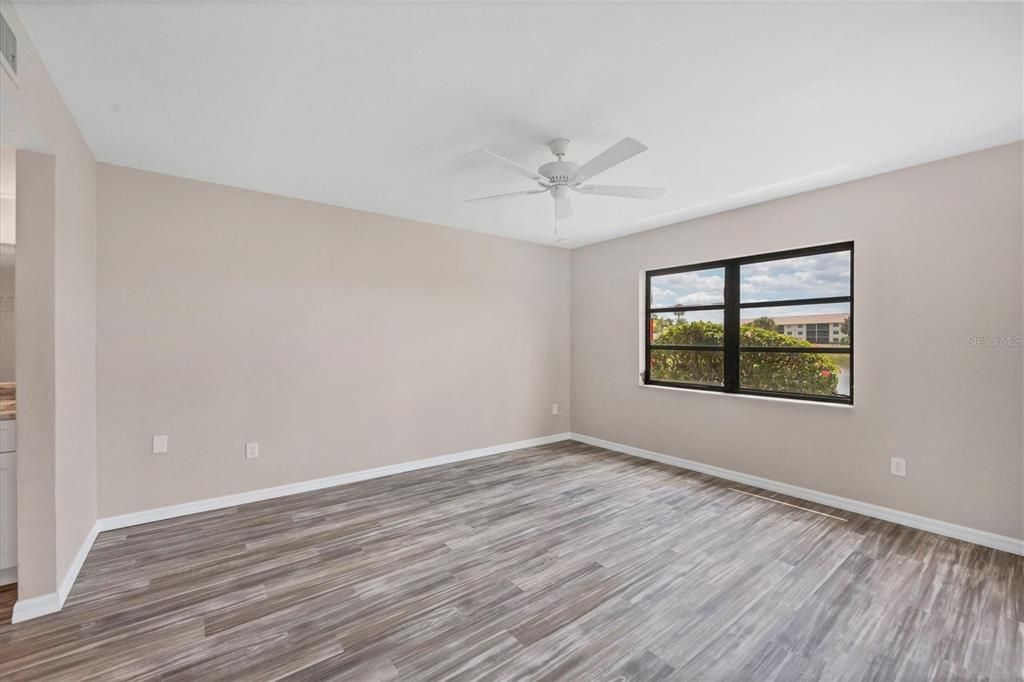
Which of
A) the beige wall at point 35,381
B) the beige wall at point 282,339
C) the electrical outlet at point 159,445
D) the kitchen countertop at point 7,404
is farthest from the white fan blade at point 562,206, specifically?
the electrical outlet at point 159,445

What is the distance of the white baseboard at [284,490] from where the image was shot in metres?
3.12

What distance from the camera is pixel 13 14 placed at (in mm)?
1650

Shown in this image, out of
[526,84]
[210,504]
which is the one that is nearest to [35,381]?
[210,504]

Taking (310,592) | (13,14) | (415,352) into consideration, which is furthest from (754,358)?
(13,14)

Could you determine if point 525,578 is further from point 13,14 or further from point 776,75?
point 13,14

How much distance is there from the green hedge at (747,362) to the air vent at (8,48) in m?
5.02

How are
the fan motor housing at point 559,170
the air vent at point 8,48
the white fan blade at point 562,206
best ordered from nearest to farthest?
1. the air vent at point 8,48
2. the fan motor housing at point 559,170
3. the white fan blade at point 562,206

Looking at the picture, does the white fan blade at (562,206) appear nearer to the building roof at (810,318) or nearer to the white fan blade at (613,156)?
the white fan blade at (613,156)

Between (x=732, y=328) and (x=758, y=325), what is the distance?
9.6 inches

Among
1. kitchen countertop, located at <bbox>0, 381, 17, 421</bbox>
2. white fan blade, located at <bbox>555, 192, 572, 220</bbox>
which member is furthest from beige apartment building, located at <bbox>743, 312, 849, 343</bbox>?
kitchen countertop, located at <bbox>0, 381, 17, 421</bbox>

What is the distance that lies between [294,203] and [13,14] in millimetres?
2153

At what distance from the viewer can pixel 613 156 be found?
2.41 metres

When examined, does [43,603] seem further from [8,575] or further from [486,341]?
[486,341]

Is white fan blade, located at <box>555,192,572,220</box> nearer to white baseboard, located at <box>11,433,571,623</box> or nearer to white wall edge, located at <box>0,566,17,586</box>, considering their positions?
white baseboard, located at <box>11,433,571,623</box>
